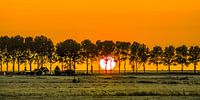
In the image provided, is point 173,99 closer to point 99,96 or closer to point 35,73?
point 99,96

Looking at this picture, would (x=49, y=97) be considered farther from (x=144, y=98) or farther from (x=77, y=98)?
(x=144, y=98)

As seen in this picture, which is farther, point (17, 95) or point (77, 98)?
point (17, 95)

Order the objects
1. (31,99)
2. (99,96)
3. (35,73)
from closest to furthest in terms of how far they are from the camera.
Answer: (31,99) → (99,96) → (35,73)

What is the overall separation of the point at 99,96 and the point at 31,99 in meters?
7.67

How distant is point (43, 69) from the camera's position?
565 feet

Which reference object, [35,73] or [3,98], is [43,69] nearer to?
[35,73]

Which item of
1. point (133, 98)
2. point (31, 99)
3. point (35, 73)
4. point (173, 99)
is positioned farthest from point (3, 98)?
point (35, 73)

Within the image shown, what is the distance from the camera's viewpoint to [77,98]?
186 ft

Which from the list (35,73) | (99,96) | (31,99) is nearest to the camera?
(31,99)

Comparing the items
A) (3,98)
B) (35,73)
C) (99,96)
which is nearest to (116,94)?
(99,96)

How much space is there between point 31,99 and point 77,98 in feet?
14.1

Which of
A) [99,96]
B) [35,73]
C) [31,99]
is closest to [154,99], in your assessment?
[99,96]

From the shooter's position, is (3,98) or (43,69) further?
(43,69)

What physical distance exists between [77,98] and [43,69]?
116m
